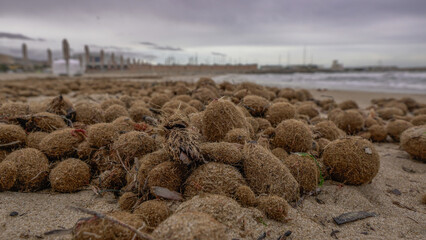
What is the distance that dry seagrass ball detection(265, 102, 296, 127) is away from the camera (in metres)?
4.28

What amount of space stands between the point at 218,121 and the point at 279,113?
156 centimetres

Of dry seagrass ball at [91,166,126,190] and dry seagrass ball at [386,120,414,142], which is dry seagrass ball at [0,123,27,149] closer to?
dry seagrass ball at [91,166,126,190]

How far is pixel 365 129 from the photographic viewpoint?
5.96 m

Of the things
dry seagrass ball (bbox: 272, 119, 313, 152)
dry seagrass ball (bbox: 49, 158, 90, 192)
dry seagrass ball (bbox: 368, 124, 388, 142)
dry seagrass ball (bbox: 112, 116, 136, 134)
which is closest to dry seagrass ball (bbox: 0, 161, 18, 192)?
dry seagrass ball (bbox: 49, 158, 90, 192)

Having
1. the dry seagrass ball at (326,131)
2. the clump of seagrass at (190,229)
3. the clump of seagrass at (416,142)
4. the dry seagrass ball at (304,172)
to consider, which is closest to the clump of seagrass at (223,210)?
the clump of seagrass at (190,229)

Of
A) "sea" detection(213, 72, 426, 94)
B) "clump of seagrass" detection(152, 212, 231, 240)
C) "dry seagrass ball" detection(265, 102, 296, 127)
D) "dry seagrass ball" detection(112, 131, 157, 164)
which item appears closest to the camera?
"clump of seagrass" detection(152, 212, 231, 240)

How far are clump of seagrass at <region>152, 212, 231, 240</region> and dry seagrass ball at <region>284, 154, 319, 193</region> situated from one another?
4.98 ft

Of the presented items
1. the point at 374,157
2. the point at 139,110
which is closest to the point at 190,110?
the point at 139,110

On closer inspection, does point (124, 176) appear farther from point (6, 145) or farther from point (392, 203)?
point (392, 203)

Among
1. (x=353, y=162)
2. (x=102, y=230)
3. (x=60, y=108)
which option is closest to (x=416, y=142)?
(x=353, y=162)

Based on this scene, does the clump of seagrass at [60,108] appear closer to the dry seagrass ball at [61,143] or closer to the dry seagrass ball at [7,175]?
the dry seagrass ball at [61,143]

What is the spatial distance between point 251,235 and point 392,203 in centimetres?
214

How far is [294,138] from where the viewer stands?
3479mm

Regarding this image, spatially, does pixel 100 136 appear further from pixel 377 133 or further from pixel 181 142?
pixel 377 133
